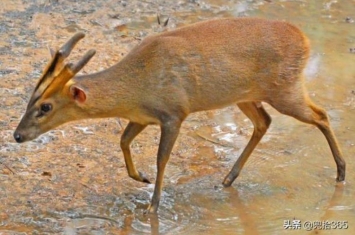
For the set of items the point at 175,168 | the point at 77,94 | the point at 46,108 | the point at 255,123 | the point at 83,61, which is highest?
the point at 83,61

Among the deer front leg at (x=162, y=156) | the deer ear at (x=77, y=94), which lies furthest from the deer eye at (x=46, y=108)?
the deer front leg at (x=162, y=156)

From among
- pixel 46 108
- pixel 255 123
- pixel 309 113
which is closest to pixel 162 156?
pixel 46 108

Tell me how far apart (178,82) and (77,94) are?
31.5 inches

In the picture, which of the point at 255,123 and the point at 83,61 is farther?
the point at 255,123

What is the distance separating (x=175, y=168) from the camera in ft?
24.1

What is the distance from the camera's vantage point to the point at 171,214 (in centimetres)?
662

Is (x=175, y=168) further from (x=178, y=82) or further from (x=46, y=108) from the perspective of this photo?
(x=46, y=108)

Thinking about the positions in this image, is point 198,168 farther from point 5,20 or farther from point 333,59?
point 5,20

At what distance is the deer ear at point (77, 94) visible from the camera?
625 centimetres

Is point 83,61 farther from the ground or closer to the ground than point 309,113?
farther from the ground

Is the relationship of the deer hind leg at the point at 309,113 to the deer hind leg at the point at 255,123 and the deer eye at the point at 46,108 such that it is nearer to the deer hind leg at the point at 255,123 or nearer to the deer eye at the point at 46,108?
the deer hind leg at the point at 255,123

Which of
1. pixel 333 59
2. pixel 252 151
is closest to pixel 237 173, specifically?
pixel 252 151

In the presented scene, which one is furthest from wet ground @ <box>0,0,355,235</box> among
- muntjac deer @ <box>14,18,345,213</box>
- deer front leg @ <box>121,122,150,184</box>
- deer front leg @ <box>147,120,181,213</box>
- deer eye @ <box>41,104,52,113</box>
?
deer eye @ <box>41,104,52,113</box>

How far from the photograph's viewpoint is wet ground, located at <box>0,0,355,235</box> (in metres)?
6.49
